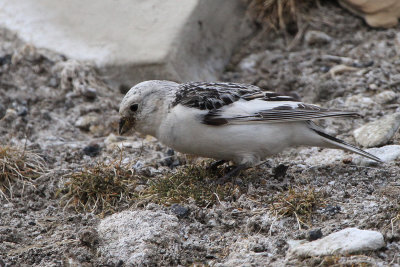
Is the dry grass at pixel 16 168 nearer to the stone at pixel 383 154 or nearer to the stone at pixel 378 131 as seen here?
the stone at pixel 383 154

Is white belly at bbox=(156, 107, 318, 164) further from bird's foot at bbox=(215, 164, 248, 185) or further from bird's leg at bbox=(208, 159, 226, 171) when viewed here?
bird's leg at bbox=(208, 159, 226, 171)

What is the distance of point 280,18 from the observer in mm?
7445

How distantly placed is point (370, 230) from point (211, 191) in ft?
4.07

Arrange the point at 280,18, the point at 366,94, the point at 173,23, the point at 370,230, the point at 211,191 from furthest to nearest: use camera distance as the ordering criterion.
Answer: the point at 280,18
the point at 173,23
the point at 366,94
the point at 211,191
the point at 370,230

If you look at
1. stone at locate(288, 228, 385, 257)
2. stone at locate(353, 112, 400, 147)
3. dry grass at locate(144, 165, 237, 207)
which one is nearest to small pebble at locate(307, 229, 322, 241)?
stone at locate(288, 228, 385, 257)

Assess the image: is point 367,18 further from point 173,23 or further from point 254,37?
point 173,23

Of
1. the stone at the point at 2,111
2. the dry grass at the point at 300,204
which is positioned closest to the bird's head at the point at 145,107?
the dry grass at the point at 300,204

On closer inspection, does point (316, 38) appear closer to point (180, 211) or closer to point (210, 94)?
point (210, 94)

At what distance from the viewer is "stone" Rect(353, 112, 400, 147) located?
521cm

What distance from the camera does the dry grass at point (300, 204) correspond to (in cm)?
394

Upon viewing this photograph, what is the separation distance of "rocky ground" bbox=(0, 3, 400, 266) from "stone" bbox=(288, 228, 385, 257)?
0.02 m

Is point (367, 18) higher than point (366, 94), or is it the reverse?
point (367, 18)

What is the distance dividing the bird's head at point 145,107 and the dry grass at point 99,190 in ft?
1.35

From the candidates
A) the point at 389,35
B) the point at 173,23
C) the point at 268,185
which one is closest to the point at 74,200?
the point at 268,185
